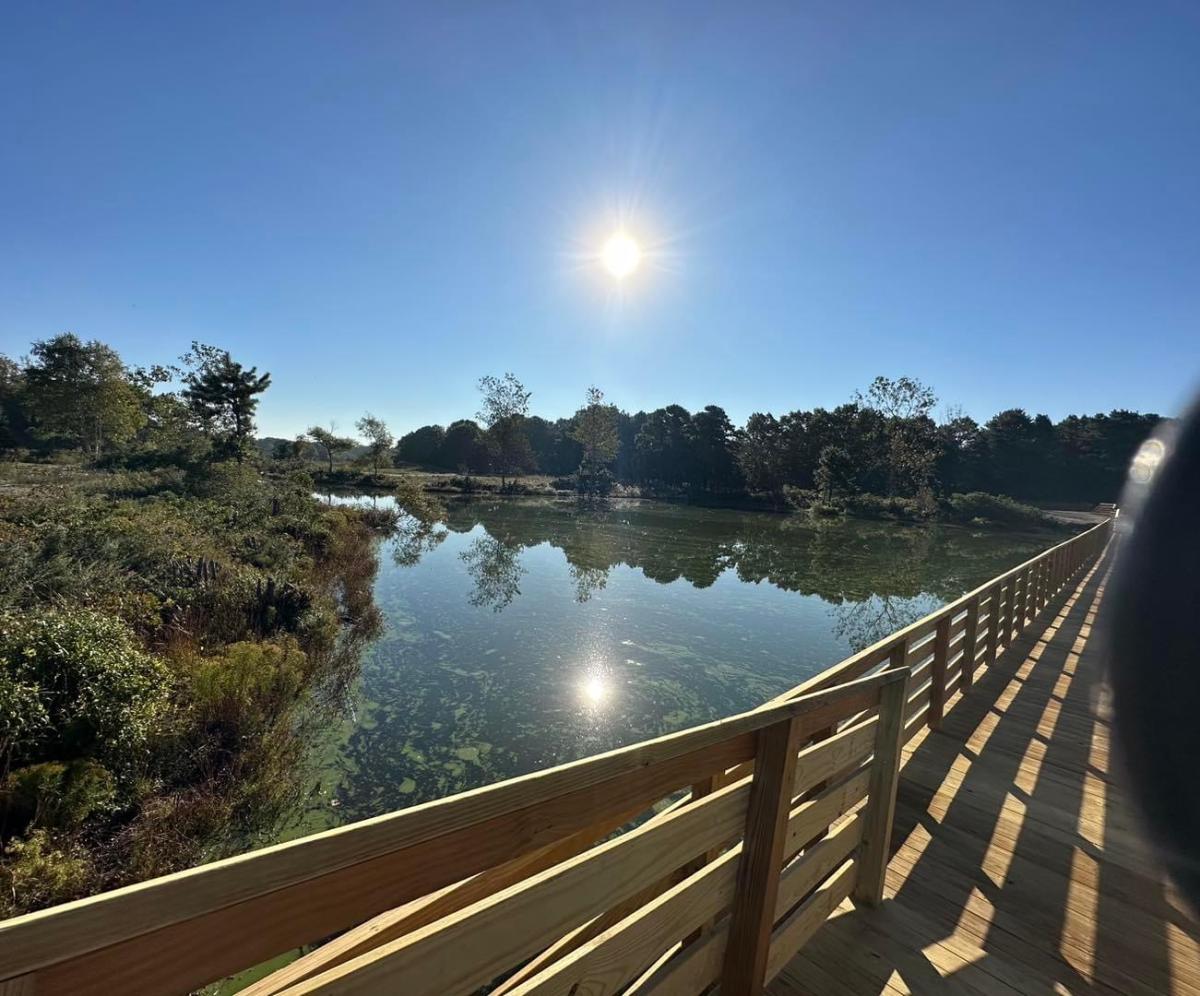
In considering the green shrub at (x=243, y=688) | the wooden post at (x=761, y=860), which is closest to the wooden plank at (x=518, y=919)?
the wooden post at (x=761, y=860)

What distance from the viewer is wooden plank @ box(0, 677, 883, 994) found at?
53 centimetres

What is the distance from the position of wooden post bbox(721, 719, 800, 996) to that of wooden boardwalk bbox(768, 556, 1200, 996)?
1.66 ft

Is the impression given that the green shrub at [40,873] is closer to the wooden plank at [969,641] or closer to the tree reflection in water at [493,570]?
the wooden plank at [969,641]

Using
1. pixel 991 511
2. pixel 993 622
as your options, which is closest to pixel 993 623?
pixel 993 622

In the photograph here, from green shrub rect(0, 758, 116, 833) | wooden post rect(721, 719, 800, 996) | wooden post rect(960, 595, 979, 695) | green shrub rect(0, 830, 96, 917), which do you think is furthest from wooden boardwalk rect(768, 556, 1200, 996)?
green shrub rect(0, 758, 116, 833)

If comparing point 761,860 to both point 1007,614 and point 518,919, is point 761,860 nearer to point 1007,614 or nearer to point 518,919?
point 518,919

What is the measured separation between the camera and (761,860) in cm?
146

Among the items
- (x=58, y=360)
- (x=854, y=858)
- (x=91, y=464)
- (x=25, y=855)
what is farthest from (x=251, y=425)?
(x=854, y=858)

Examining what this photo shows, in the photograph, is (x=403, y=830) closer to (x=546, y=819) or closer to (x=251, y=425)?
(x=546, y=819)

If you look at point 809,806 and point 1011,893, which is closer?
point 809,806

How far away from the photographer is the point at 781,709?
4.67 feet

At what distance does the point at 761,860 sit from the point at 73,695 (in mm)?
4607

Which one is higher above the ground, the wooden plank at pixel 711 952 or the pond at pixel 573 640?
the wooden plank at pixel 711 952

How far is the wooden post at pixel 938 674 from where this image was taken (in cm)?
378
